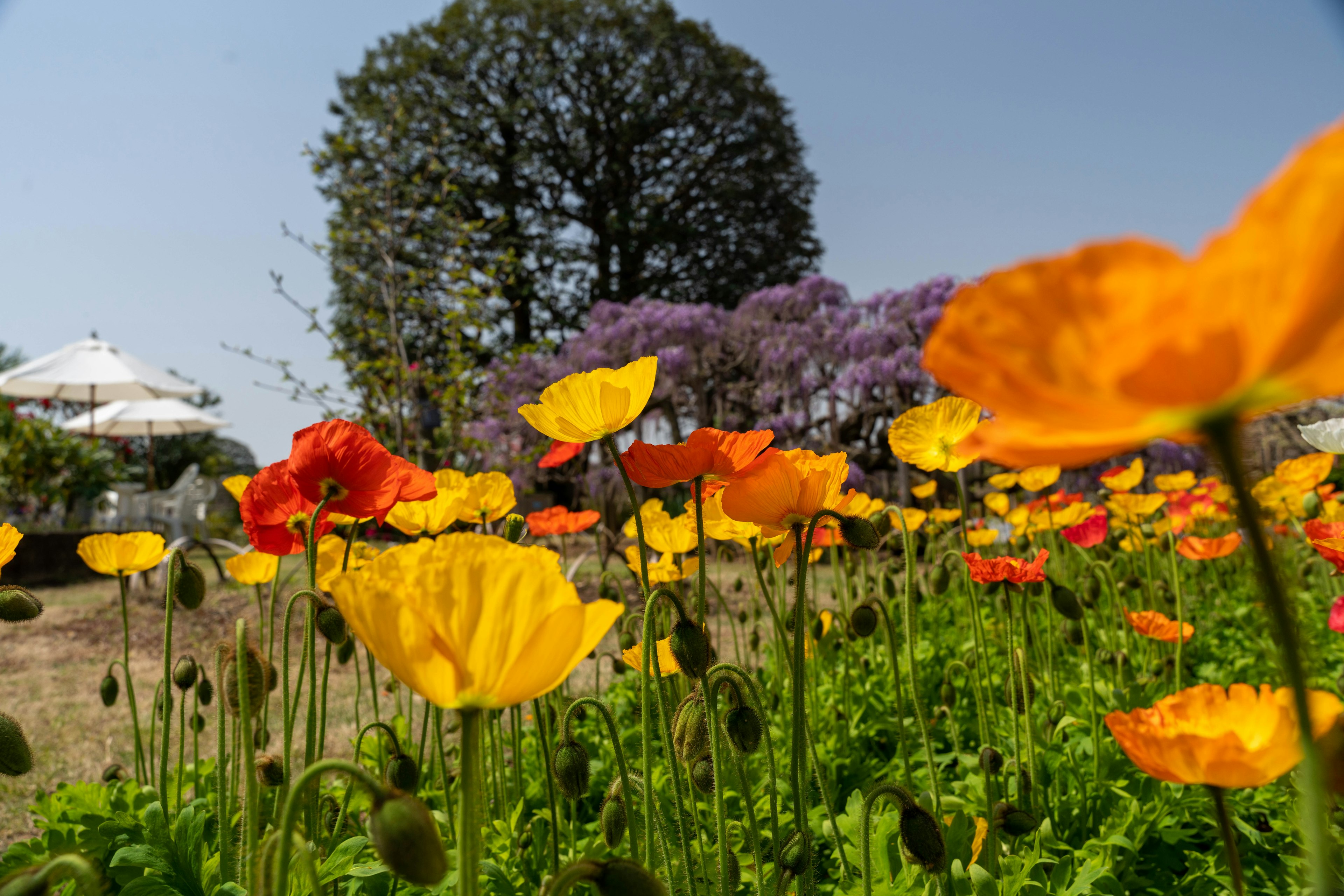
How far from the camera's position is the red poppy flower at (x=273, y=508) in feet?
3.57

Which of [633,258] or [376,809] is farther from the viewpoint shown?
[633,258]

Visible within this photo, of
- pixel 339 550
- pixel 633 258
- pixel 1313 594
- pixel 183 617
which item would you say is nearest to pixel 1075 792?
pixel 339 550

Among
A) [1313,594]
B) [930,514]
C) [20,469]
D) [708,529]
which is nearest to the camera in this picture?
[708,529]

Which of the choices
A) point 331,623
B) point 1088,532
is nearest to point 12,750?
point 331,623

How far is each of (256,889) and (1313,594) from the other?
12.1 feet

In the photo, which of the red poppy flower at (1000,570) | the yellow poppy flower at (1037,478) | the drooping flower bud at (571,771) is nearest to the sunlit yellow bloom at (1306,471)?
the yellow poppy flower at (1037,478)

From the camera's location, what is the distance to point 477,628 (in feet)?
1.62

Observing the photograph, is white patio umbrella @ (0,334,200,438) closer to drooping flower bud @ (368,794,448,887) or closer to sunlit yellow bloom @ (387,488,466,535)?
sunlit yellow bloom @ (387,488,466,535)

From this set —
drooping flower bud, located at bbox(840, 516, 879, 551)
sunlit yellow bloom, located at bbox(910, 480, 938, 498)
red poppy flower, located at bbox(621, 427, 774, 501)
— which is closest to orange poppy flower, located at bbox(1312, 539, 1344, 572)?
drooping flower bud, located at bbox(840, 516, 879, 551)

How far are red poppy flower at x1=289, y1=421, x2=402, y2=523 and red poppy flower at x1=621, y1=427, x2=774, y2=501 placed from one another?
1.01ft

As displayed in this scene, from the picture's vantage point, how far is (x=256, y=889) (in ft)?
1.91

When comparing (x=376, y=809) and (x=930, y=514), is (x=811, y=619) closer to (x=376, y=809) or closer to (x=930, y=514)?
(x=930, y=514)

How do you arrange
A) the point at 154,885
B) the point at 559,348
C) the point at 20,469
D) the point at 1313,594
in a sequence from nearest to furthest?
the point at 154,885, the point at 1313,594, the point at 20,469, the point at 559,348

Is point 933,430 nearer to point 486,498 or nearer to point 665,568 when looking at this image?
point 665,568
